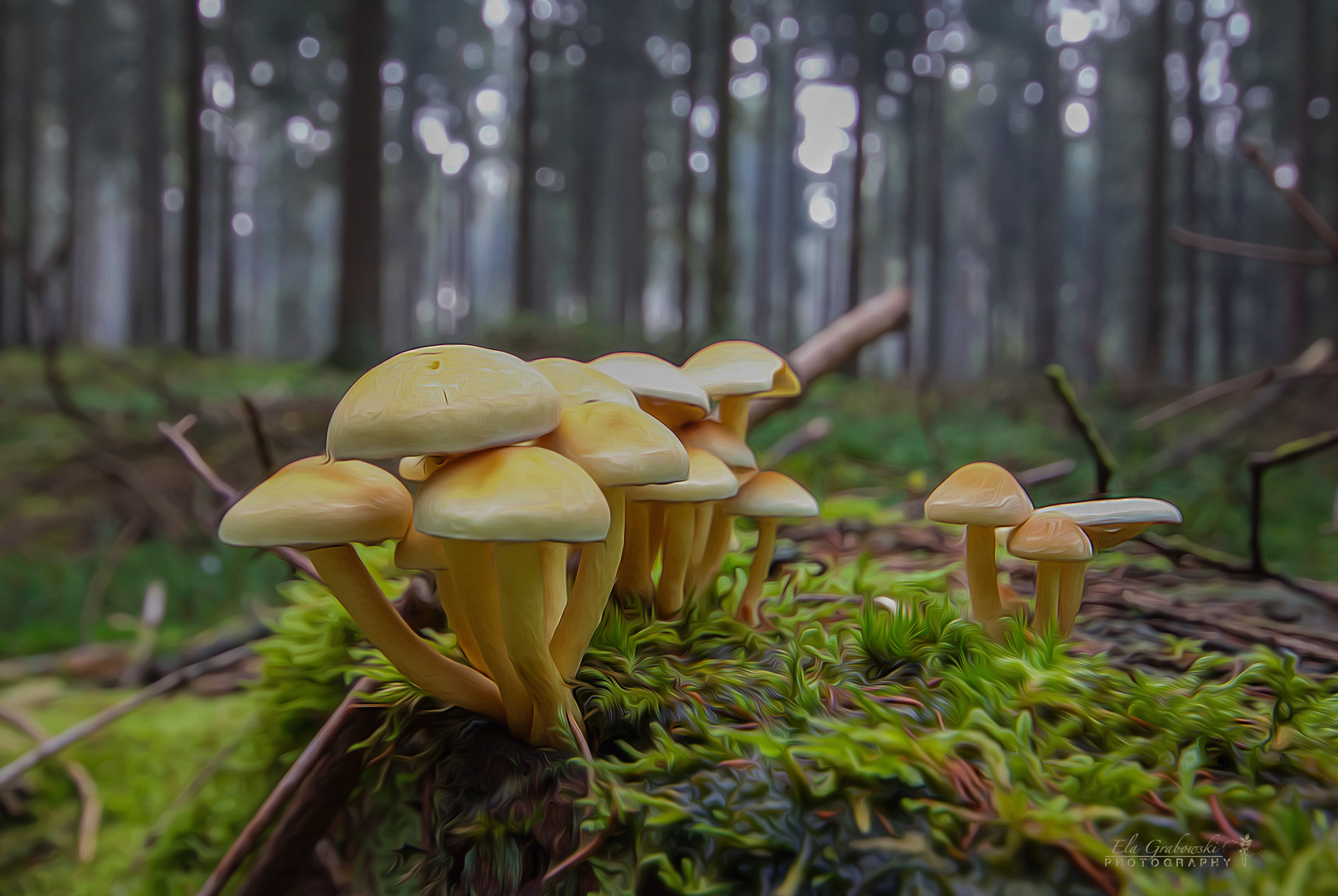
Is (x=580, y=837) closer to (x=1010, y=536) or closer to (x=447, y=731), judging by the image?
(x=447, y=731)

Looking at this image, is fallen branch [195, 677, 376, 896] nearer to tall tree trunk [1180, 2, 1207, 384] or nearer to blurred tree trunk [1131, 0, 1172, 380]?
blurred tree trunk [1131, 0, 1172, 380]

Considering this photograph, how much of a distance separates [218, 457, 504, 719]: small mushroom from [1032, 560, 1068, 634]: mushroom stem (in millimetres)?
902

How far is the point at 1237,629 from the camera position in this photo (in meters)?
1.46

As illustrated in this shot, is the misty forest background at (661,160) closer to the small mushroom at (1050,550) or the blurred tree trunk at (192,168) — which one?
the blurred tree trunk at (192,168)

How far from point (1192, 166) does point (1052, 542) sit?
684 inches

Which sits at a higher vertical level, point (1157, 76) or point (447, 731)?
point (1157, 76)

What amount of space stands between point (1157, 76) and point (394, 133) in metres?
24.3

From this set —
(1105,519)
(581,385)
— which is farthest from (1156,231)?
(581,385)

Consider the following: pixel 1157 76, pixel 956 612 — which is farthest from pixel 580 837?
pixel 1157 76

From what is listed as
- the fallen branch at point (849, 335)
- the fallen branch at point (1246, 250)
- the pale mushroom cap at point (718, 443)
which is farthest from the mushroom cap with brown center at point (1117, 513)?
the fallen branch at point (1246, 250)

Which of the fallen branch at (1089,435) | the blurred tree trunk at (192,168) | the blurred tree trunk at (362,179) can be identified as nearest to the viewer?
the fallen branch at (1089,435)

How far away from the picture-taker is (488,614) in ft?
3.53

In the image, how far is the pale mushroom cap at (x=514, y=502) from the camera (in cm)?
80

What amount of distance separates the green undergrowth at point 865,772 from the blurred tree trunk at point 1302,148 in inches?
497
